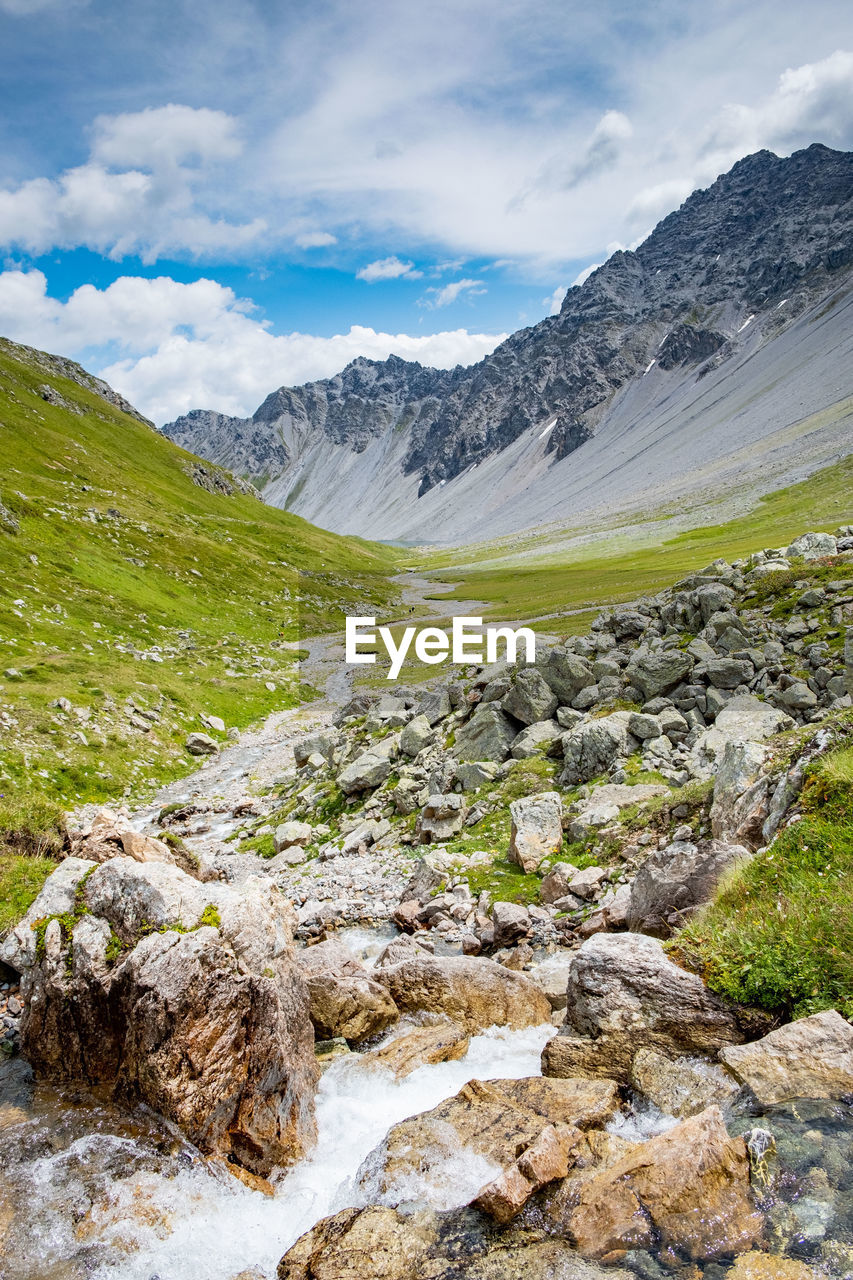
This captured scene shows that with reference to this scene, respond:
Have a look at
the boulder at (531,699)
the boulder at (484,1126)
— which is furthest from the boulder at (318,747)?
the boulder at (484,1126)

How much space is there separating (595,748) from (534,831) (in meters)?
4.86

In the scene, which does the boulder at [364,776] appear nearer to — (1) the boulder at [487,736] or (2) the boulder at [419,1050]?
(1) the boulder at [487,736]

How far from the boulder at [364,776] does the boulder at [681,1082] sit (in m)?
20.4

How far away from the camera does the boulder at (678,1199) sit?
6789 millimetres

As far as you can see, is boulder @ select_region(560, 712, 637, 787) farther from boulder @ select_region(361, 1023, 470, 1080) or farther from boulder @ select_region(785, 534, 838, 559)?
boulder @ select_region(785, 534, 838, 559)

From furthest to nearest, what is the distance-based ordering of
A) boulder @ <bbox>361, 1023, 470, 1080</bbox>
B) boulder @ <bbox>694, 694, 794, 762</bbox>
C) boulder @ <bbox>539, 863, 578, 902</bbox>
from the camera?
boulder @ <bbox>694, 694, 794, 762</bbox>
boulder @ <bbox>539, 863, 578, 902</bbox>
boulder @ <bbox>361, 1023, 470, 1080</bbox>

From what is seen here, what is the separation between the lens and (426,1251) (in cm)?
733

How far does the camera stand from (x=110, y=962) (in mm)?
10953

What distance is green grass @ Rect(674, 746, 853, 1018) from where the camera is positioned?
897 cm

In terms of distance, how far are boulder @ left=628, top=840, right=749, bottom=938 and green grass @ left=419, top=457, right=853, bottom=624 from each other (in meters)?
68.6

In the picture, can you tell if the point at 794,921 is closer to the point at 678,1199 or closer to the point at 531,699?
the point at 678,1199

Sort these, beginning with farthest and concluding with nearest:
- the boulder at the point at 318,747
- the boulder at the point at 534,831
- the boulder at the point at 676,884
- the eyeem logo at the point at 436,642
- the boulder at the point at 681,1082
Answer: the eyeem logo at the point at 436,642 → the boulder at the point at 318,747 → the boulder at the point at 534,831 → the boulder at the point at 676,884 → the boulder at the point at 681,1082

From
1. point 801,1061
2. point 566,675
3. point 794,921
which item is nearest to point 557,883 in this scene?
point 794,921

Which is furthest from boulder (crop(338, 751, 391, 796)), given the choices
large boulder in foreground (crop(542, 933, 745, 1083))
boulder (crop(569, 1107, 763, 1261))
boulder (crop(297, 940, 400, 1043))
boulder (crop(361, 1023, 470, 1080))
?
boulder (crop(569, 1107, 763, 1261))
